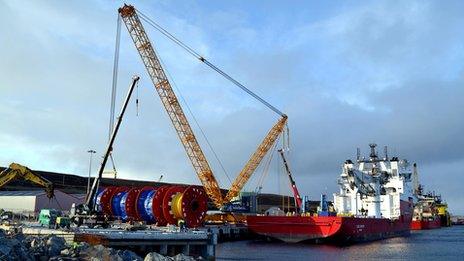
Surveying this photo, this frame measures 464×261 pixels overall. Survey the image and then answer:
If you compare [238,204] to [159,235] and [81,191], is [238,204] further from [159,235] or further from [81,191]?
[159,235]

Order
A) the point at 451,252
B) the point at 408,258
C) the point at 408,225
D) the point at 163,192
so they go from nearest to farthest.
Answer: the point at 408,258, the point at 163,192, the point at 451,252, the point at 408,225

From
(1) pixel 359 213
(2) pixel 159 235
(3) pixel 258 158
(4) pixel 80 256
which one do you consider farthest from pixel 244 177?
(4) pixel 80 256

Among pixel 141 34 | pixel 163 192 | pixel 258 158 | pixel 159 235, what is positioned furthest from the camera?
pixel 258 158

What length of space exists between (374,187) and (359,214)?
7.06 m

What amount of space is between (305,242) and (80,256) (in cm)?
4027

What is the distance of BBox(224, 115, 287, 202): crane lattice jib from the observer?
95.9 meters

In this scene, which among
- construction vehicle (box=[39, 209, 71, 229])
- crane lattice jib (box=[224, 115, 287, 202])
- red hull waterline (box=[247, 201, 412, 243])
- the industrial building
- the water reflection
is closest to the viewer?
construction vehicle (box=[39, 209, 71, 229])

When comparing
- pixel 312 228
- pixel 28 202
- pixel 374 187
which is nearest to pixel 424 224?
pixel 374 187

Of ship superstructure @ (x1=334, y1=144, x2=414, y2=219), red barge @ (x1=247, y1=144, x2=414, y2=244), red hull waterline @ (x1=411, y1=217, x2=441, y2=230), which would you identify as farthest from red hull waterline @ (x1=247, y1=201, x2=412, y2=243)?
red hull waterline @ (x1=411, y1=217, x2=441, y2=230)

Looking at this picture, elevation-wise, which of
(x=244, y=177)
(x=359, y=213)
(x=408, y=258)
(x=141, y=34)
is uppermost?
(x=141, y=34)

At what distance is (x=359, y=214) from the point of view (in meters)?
76.6

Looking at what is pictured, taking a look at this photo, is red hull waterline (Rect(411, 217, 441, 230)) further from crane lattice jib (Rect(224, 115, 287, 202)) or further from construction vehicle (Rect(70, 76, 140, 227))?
construction vehicle (Rect(70, 76, 140, 227))

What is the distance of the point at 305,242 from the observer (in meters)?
61.2

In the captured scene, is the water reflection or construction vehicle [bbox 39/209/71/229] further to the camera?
the water reflection
